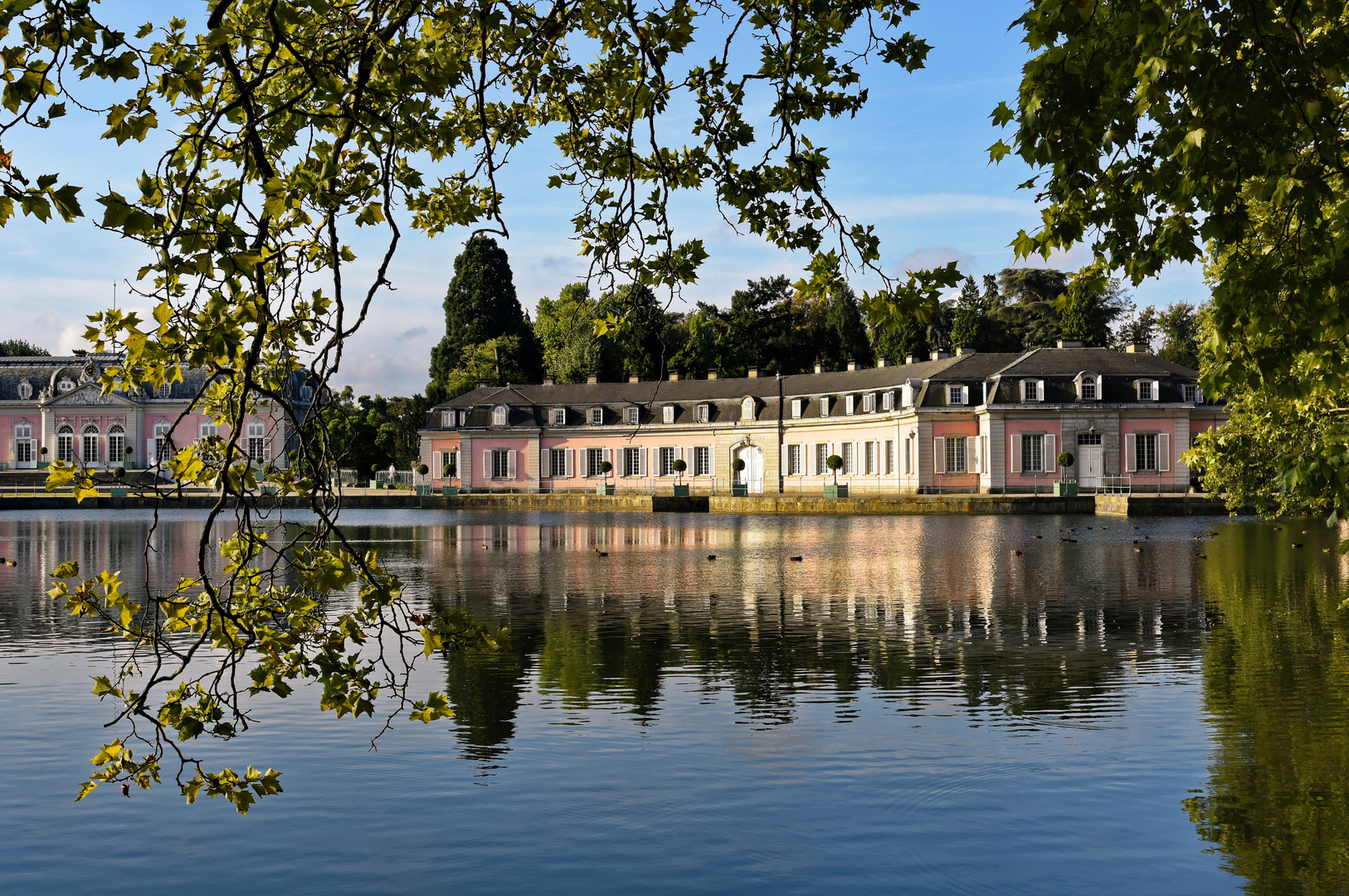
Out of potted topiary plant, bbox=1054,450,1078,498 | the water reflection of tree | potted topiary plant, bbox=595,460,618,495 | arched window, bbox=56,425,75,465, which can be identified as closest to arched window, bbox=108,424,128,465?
arched window, bbox=56,425,75,465

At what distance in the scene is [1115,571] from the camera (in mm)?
19203

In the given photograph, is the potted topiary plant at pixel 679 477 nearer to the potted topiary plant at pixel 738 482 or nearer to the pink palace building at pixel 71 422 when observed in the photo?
the potted topiary plant at pixel 738 482

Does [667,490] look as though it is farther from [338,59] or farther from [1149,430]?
[338,59]

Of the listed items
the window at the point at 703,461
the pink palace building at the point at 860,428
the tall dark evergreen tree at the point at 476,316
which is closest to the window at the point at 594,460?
the pink palace building at the point at 860,428

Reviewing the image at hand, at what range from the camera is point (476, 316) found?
67.5 meters

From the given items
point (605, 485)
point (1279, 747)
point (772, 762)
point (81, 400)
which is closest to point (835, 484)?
point (605, 485)

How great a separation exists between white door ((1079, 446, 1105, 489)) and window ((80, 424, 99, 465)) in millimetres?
52166

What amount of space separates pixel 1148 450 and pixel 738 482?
676 inches

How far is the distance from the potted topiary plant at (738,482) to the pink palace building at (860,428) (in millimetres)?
174

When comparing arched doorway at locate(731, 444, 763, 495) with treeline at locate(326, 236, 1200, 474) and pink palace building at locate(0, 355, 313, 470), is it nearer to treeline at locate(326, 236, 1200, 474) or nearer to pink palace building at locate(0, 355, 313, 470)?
treeline at locate(326, 236, 1200, 474)

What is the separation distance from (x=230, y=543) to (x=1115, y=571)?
58.8 ft

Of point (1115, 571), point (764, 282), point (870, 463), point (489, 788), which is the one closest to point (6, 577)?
point (489, 788)

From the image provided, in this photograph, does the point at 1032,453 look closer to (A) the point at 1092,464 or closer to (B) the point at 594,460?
(A) the point at 1092,464

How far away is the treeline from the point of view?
197 feet
